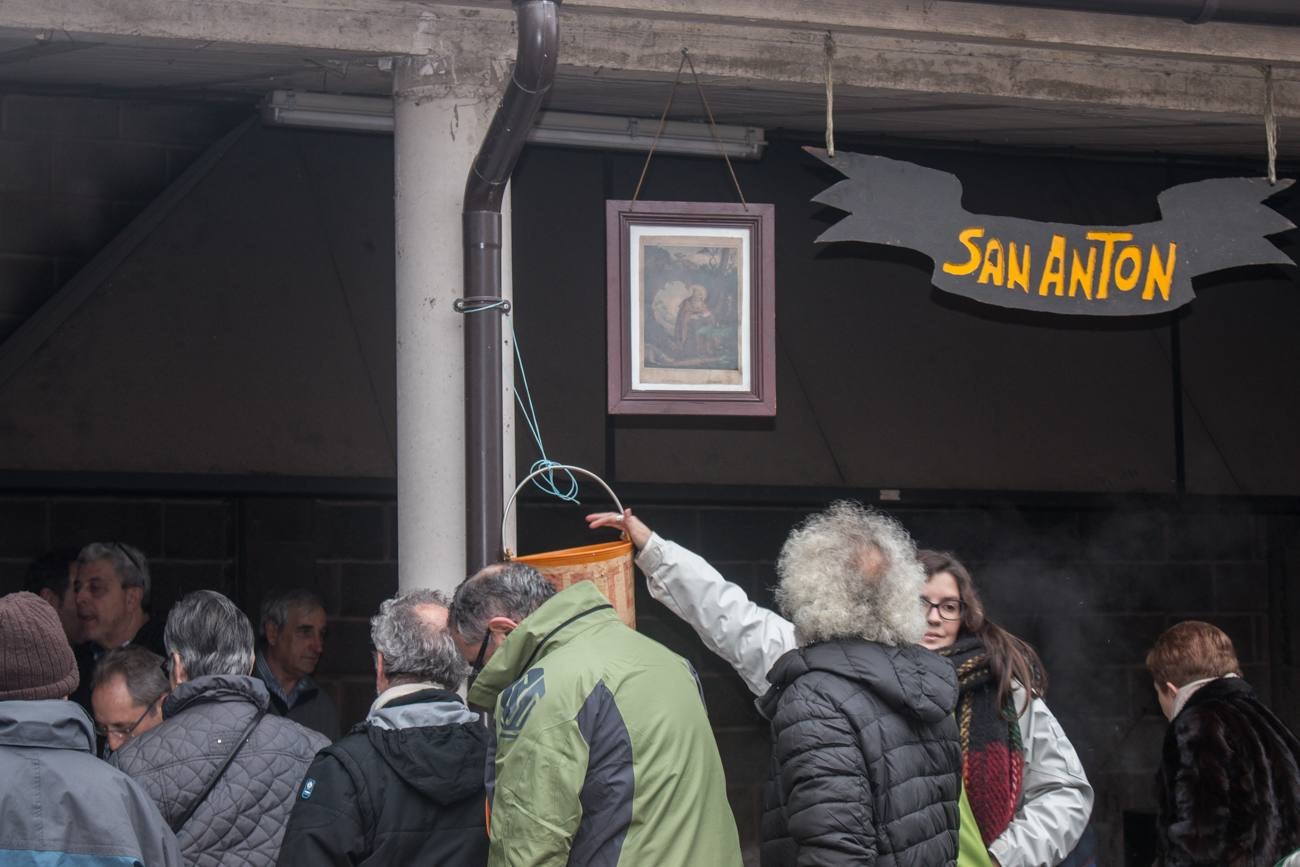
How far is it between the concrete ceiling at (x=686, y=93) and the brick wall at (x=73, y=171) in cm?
31

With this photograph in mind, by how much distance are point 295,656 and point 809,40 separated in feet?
9.58

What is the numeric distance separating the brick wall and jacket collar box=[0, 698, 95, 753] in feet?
12.6

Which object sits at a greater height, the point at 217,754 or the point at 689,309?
the point at 689,309

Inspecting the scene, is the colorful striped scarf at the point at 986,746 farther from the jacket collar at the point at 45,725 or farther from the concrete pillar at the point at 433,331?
the jacket collar at the point at 45,725

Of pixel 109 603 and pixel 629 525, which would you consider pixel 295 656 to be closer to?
pixel 109 603

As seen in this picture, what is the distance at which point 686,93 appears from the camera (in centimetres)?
533

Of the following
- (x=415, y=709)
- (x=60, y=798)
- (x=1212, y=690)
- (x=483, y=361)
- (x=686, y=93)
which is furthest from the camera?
(x=686, y=93)

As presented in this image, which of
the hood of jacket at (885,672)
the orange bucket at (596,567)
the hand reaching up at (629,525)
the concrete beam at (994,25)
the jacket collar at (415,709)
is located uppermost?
the concrete beam at (994,25)

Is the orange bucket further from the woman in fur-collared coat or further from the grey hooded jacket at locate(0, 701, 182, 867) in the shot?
the woman in fur-collared coat

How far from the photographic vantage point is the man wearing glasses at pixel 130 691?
3.96 metres

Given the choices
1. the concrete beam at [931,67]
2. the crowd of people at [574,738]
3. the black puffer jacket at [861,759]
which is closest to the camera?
the crowd of people at [574,738]

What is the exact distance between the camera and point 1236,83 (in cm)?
540

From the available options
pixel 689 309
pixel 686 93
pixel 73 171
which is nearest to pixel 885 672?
pixel 689 309

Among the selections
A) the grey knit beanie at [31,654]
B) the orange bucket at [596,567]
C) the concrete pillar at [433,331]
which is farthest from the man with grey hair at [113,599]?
the grey knit beanie at [31,654]
